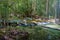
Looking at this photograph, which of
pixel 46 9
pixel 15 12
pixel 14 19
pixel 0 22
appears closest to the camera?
pixel 0 22

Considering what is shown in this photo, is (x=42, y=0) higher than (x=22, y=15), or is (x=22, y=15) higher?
(x=42, y=0)

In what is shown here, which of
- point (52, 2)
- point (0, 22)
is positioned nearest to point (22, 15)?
point (52, 2)

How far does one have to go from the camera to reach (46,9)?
73.6ft

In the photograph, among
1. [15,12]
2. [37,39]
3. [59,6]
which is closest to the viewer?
[37,39]

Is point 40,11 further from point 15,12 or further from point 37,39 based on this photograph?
point 37,39

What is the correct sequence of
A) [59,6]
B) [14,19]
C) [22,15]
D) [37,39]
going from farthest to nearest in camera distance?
[59,6]
[22,15]
[14,19]
[37,39]

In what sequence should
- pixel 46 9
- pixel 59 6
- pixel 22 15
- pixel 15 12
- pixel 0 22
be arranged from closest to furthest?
pixel 0 22 < pixel 15 12 < pixel 22 15 < pixel 59 6 < pixel 46 9

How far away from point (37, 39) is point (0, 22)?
154 inches

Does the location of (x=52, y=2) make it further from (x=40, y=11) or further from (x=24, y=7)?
(x=24, y=7)

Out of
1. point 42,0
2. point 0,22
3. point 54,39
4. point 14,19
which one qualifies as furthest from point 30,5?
point 54,39

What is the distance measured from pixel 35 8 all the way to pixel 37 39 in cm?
1292

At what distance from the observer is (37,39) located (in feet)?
28.2

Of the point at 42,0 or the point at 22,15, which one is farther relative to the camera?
the point at 42,0

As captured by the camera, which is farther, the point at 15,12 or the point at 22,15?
the point at 22,15
